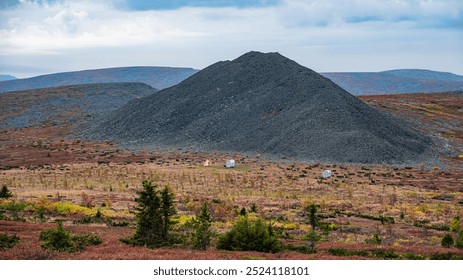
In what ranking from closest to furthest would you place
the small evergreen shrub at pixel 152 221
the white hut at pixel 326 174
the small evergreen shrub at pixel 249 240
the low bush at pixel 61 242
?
the low bush at pixel 61 242, the small evergreen shrub at pixel 249 240, the small evergreen shrub at pixel 152 221, the white hut at pixel 326 174

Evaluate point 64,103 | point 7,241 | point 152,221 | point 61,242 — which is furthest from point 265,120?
point 64,103

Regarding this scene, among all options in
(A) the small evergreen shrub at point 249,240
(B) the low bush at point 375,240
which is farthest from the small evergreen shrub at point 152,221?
(B) the low bush at point 375,240

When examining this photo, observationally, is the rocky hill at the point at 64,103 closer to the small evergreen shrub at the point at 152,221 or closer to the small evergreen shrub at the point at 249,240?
the small evergreen shrub at the point at 152,221

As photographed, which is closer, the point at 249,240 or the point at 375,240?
the point at 249,240

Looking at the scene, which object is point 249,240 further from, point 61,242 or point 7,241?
point 7,241

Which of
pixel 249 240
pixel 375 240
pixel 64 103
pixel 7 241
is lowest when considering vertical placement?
pixel 375 240
